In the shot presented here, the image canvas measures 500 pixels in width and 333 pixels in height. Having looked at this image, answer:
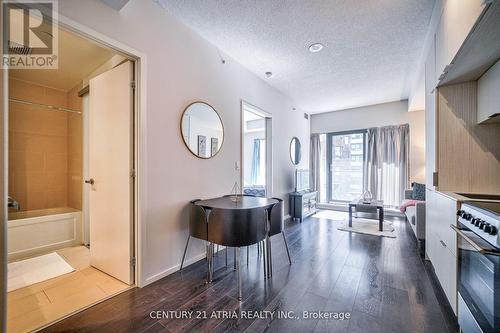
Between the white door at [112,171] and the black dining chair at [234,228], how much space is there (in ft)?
2.69

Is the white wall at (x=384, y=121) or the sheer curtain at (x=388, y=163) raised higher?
the white wall at (x=384, y=121)

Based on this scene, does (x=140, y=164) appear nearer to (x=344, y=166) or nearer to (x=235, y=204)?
(x=235, y=204)

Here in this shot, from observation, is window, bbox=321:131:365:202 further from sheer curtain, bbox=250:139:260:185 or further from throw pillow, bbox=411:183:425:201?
sheer curtain, bbox=250:139:260:185

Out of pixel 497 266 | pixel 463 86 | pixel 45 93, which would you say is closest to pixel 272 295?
pixel 497 266

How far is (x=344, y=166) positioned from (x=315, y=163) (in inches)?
29.7

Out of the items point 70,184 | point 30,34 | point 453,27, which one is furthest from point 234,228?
point 70,184

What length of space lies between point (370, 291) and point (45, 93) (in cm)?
515

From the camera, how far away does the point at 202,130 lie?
8.47 ft

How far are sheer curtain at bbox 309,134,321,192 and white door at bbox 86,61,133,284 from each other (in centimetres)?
491

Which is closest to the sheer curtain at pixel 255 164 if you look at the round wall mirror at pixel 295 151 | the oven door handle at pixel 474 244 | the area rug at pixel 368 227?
the round wall mirror at pixel 295 151

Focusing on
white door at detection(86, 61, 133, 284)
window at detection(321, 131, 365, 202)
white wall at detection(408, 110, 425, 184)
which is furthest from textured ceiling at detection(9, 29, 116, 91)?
white wall at detection(408, 110, 425, 184)

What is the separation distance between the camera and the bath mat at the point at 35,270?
2049 millimetres

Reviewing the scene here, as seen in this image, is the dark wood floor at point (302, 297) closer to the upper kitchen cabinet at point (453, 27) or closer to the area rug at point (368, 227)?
the area rug at point (368, 227)

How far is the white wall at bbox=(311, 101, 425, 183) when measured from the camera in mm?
4676
